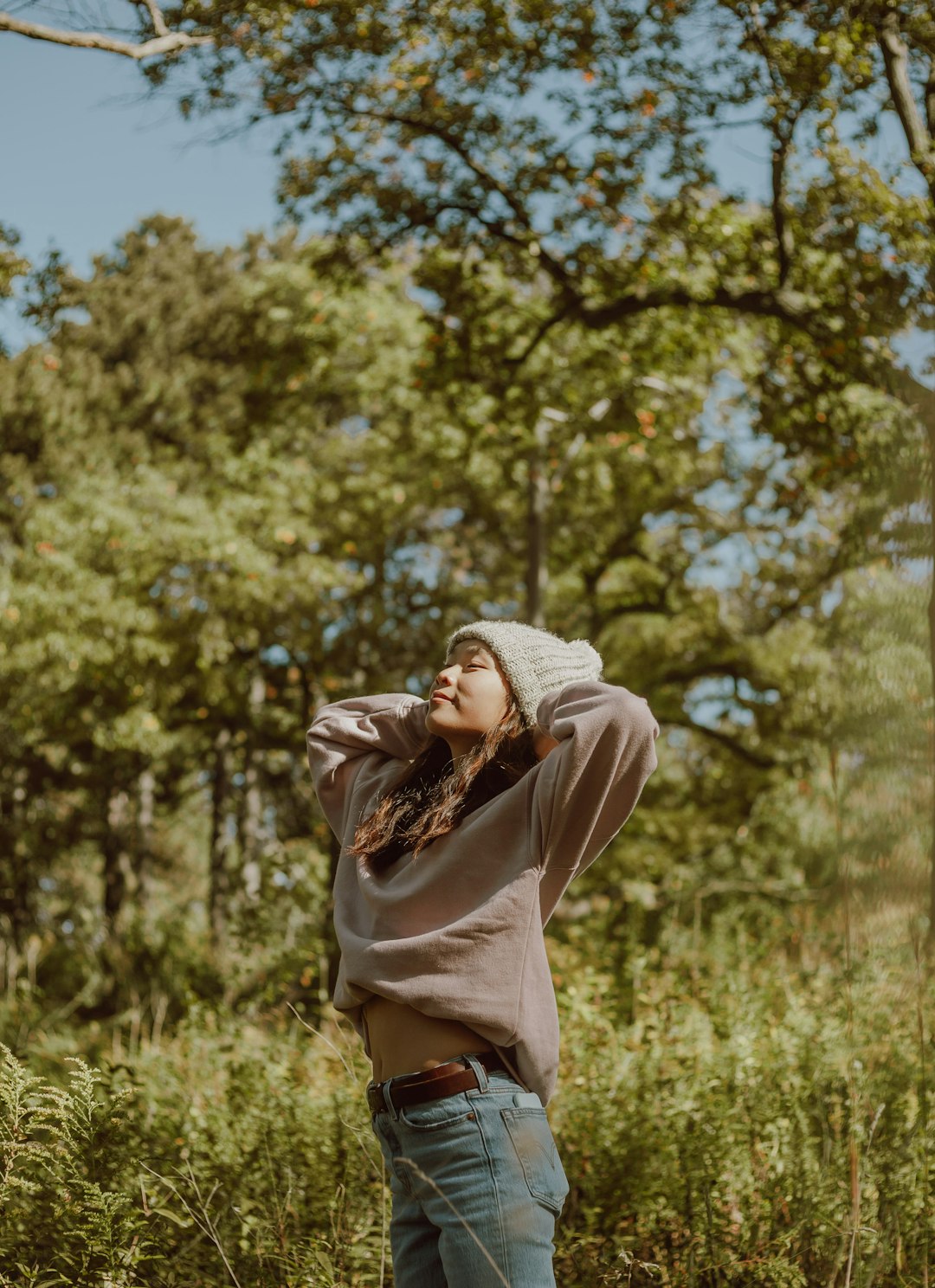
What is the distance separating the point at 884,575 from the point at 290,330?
883 cm

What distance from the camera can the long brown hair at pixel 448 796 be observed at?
6.91 ft

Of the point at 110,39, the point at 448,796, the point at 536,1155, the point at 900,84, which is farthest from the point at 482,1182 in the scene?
the point at 900,84

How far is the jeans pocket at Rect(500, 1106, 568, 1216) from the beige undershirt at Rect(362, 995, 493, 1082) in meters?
0.12

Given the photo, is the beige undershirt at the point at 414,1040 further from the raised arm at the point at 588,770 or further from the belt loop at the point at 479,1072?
the raised arm at the point at 588,770

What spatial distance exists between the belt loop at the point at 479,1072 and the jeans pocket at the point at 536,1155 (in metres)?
0.05

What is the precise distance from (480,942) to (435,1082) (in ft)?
0.76

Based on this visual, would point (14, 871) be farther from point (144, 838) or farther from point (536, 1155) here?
point (536, 1155)

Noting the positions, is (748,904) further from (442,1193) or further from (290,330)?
(442,1193)

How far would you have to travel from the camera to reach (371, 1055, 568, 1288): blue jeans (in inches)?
70.6

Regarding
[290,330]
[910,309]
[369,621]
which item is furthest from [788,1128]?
[369,621]

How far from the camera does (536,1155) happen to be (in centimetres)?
187

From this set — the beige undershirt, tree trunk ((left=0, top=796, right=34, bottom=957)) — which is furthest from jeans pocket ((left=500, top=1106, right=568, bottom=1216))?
tree trunk ((left=0, top=796, right=34, bottom=957))

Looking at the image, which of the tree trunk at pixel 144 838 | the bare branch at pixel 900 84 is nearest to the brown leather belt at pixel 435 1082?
the bare branch at pixel 900 84

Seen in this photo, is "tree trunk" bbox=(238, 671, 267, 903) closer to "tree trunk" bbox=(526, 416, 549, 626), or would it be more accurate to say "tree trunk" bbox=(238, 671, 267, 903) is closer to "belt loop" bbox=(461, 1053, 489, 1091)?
"tree trunk" bbox=(526, 416, 549, 626)
